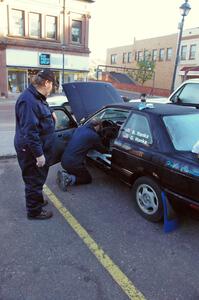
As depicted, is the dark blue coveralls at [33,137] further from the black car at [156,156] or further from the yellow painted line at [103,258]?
the black car at [156,156]

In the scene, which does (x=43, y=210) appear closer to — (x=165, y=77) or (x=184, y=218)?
(x=184, y=218)

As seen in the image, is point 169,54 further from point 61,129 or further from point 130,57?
point 61,129

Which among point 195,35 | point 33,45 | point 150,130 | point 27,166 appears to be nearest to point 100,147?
point 150,130

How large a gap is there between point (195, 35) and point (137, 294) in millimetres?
36785

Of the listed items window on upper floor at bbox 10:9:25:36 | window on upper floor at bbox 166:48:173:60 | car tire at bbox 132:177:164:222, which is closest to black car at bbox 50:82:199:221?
car tire at bbox 132:177:164:222

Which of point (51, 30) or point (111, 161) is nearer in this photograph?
point (111, 161)

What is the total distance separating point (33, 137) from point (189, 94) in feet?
17.5

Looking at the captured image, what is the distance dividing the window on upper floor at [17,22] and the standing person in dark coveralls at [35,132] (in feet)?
72.1

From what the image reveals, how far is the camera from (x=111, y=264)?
292 cm

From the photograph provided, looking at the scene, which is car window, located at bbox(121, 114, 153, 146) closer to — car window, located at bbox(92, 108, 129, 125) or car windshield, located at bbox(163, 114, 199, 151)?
car windshield, located at bbox(163, 114, 199, 151)

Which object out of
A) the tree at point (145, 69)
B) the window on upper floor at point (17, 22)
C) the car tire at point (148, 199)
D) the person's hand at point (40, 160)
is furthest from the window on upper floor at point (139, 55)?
the person's hand at point (40, 160)

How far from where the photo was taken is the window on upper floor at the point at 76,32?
85.1 ft

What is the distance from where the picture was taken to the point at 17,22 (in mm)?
22734

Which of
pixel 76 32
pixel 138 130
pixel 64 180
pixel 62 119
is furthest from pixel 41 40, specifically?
pixel 138 130
